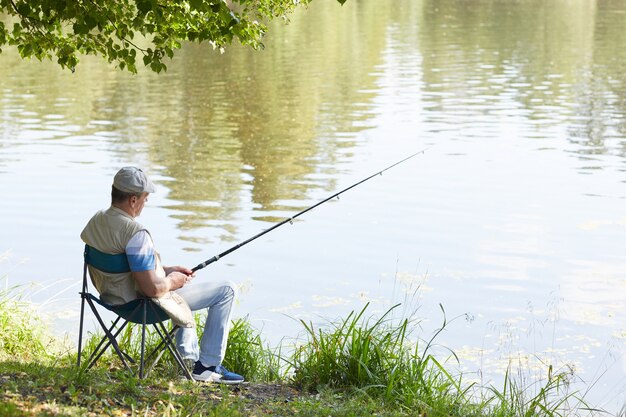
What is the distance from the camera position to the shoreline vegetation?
4.52 m

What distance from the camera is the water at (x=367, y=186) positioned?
8.29 metres

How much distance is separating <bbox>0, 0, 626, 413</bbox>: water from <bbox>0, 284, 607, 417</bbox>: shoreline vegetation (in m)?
1.03

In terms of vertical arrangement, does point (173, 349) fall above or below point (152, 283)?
below

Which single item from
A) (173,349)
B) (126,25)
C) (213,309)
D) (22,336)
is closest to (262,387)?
(213,309)

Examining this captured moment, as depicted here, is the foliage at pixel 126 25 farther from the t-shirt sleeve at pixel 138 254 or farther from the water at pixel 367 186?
the water at pixel 367 186

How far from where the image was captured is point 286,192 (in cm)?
1284

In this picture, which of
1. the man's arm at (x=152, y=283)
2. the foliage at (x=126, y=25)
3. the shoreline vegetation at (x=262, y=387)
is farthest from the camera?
the foliage at (x=126, y=25)

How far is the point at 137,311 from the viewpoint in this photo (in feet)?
16.7

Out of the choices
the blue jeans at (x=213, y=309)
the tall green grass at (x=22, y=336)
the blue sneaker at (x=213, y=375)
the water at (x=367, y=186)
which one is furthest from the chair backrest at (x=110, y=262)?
the water at (x=367, y=186)

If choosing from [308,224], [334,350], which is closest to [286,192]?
[308,224]

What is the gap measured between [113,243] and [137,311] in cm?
36

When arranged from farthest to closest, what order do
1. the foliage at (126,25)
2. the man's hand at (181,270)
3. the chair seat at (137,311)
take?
the foliage at (126,25) < the man's hand at (181,270) < the chair seat at (137,311)

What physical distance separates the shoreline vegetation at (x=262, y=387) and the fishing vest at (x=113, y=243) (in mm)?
387

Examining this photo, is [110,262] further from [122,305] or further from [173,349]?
[173,349]
